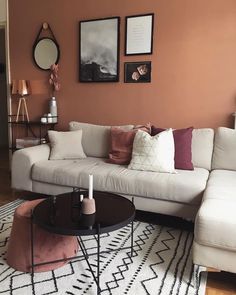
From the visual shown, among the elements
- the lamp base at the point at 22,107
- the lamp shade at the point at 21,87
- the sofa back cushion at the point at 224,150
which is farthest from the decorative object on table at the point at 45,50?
the sofa back cushion at the point at 224,150

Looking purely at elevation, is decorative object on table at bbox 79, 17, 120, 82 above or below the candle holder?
above

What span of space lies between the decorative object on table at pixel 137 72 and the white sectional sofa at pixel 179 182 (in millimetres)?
707

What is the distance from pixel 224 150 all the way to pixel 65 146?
5.49 feet

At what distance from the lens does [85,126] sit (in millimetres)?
3355

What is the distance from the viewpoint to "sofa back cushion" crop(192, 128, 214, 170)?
2793mm

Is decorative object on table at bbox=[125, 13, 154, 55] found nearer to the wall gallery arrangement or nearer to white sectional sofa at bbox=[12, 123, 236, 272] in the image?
the wall gallery arrangement

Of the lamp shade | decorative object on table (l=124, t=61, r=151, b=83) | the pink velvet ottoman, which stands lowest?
the pink velvet ottoman

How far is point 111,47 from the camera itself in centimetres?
338

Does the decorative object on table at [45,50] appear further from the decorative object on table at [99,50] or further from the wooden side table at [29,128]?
the wooden side table at [29,128]

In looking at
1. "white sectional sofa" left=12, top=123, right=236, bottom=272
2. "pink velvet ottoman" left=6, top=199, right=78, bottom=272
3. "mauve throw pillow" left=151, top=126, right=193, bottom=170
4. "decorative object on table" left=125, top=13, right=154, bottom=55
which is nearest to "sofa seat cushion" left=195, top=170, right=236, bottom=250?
"white sectional sofa" left=12, top=123, right=236, bottom=272

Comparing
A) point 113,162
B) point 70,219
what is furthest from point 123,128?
point 70,219

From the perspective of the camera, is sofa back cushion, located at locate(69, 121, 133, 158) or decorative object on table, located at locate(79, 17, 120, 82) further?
decorative object on table, located at locate(79, 17, 120, 82)

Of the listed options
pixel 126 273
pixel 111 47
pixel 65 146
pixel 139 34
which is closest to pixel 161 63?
pixel 139 34

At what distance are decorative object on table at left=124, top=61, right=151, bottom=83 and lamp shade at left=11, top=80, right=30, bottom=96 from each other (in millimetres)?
1415
